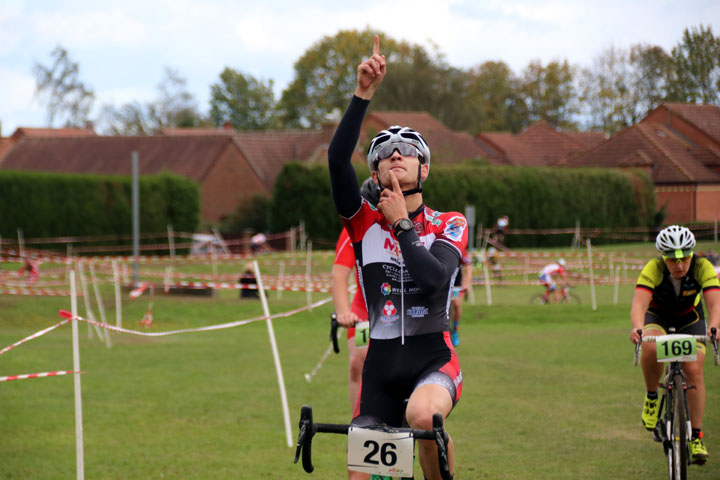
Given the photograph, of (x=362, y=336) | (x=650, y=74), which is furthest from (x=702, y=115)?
(x=362, y=336)

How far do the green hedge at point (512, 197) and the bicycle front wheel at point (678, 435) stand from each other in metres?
40.0

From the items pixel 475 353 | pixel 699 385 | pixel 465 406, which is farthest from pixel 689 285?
pixel 475 353

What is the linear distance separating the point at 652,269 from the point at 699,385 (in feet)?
3.35

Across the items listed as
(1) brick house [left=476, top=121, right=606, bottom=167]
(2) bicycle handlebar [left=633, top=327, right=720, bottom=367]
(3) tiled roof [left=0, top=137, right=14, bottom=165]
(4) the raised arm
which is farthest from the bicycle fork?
(3) tiled roof [left=0, top=137, right=14, bottom=165]

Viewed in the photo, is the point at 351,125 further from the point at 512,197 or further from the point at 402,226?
the point at 512,197

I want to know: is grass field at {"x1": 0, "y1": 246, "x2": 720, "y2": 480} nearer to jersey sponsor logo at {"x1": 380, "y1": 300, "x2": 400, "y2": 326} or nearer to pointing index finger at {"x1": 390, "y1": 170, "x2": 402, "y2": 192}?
jersey sponsor logo at {"x1": 380, "y1": 300, "x2": 400, "y2": 326}

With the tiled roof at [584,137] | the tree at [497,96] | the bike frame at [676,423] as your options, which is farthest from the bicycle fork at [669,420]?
the tree at [497,96]

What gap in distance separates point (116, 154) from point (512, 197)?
111 feet

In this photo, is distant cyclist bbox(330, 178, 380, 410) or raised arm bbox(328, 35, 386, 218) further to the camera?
distant cyclist bbox(330, 178, 380, 410)

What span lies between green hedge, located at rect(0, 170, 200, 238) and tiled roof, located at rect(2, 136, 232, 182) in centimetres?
1680

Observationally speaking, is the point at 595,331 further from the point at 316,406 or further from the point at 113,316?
the point at 113,316

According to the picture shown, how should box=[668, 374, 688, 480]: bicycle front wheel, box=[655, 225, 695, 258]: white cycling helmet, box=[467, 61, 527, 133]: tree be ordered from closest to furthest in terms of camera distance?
box=[668, 374, 688, 480]: bicycle front wheel
box=[655, 225, 695, 258]: white cycling helmet
box=[467, 61, 527, 133]: tree

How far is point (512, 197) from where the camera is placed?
2009 inches

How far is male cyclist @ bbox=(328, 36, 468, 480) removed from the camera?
4812 mm
